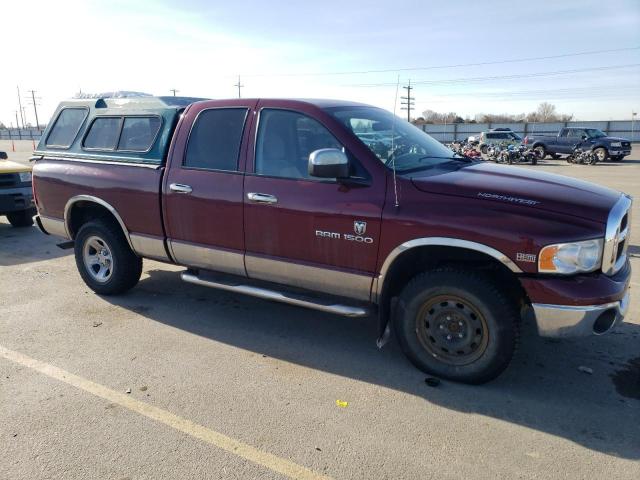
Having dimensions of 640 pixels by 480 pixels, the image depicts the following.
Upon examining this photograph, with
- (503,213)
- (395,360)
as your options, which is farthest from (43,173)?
(503,213)

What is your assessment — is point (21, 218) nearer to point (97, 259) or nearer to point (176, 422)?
point (97, 259)

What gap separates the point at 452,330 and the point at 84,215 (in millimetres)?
4307

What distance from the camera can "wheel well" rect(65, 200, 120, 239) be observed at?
5.42 m

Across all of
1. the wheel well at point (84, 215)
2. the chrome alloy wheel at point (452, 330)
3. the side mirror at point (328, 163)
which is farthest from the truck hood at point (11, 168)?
the chrome alloy wheel at point (452, 330)

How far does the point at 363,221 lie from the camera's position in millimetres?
3703

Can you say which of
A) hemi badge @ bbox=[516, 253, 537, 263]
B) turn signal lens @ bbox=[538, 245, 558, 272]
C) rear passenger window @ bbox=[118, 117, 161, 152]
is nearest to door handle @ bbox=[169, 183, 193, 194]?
rear passenger window @ bbox=[118, 117, 161, 152]

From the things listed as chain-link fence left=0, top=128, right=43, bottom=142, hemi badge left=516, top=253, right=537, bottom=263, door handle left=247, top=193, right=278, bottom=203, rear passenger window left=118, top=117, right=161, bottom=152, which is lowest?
chain-link fence left=0, top=128, right=43, bottom=142

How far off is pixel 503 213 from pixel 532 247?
0.29 m

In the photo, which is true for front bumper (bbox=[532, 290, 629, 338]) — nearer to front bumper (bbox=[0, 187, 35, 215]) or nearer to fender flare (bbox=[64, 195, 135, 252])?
fender flare (bbox=[64, 195, 135, 252])

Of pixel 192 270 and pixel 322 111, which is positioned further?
pixel 192 270

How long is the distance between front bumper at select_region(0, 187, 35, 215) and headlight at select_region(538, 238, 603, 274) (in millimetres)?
8943

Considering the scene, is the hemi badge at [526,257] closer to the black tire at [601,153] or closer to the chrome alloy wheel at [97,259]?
the chrome alloy wheel at [97,259]

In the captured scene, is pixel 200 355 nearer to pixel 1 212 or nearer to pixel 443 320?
pixel 443 320

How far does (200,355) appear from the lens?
13.6 feet
